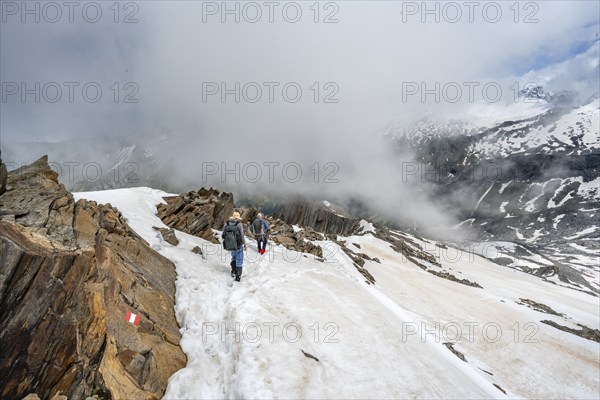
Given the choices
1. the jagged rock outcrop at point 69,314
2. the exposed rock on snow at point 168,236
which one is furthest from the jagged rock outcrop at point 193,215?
the jagged rock outcrop at point 69,314

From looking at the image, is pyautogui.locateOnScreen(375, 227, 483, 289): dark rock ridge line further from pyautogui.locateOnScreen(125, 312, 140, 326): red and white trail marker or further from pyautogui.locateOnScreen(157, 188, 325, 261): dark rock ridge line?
pyautogui.locateOnScreen(125, 312, 140, 326): red and white trail marker

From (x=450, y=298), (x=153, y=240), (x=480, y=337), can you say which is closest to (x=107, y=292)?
(x=153, y=240)

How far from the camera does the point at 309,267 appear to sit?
70.4ft

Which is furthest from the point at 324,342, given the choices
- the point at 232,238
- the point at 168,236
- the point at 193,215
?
the point at 193,215

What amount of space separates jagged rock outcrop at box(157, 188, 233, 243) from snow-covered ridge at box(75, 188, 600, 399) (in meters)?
1.26

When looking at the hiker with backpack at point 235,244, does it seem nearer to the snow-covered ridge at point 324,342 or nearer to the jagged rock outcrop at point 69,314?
the snow-covered ridge at point 324,342

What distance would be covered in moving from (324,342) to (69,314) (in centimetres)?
737

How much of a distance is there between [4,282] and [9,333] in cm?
102

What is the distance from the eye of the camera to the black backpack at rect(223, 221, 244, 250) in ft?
50.5

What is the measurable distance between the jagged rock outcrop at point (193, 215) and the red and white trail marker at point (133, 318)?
45.2 feet

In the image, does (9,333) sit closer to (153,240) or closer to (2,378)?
(2,378)

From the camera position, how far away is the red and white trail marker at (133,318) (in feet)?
29.6

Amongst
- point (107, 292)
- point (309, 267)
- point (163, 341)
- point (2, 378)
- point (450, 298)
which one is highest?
point (107, 292)

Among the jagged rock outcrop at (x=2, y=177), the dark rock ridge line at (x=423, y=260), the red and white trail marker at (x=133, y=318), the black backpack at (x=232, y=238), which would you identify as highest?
the jagged rock outcrop at (x=2, y=177)
